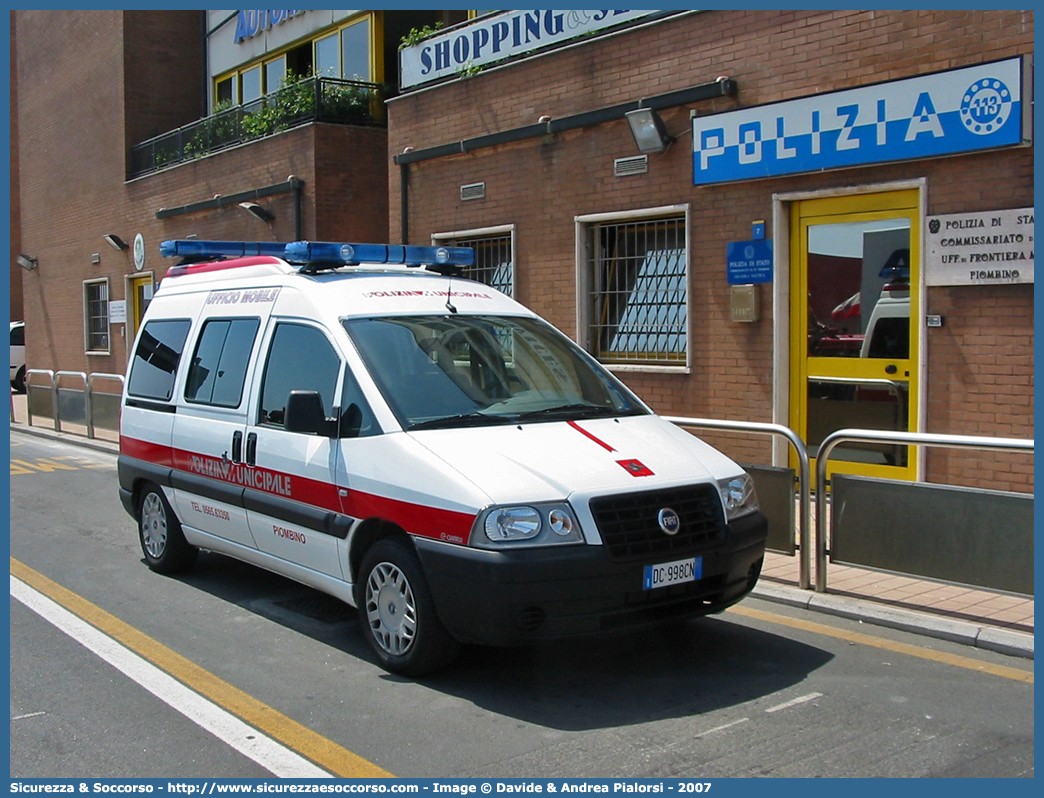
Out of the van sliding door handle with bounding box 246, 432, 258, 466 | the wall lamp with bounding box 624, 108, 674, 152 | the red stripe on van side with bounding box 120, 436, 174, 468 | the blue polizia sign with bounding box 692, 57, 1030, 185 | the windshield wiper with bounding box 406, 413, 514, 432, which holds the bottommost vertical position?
the red stripe on van side with bounding box 120, 436, 174, 468

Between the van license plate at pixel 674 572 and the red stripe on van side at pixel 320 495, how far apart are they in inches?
34.3

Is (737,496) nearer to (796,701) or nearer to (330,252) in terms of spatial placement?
(796,701)

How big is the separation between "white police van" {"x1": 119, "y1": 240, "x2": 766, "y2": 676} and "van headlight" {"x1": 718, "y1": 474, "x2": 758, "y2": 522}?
0.02m

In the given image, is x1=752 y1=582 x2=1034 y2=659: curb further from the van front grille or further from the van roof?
the van roof

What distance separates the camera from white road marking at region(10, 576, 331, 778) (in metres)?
4.37

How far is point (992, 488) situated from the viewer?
616cm

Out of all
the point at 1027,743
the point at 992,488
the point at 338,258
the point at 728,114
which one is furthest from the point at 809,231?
the point at 1027,743

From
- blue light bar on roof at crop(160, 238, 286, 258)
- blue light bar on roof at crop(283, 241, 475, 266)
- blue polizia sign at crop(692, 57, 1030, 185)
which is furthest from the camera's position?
blue polizia sign at crop(692, 57, 1030, 185)

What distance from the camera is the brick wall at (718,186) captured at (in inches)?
331

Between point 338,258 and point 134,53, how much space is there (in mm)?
17539

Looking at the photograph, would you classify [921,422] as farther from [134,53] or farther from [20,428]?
[134,53]

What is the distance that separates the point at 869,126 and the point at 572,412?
4761 millimetres

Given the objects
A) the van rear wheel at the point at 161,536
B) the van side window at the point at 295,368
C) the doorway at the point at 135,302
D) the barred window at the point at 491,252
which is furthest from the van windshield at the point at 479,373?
the doorway at the point at 135,302

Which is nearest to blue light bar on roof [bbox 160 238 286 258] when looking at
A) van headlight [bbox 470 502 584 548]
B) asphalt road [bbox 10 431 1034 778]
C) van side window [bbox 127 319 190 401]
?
van side window [bbox 127 319 190 401]
